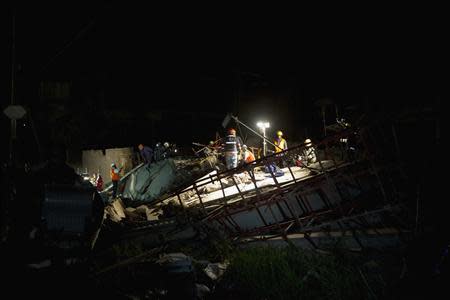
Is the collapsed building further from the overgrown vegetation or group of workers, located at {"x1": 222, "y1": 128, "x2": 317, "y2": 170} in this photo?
group of workers, located at {"x1": 222, "y1": 128, "x2": 317, "y2": 170}

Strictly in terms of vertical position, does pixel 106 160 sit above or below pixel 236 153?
above

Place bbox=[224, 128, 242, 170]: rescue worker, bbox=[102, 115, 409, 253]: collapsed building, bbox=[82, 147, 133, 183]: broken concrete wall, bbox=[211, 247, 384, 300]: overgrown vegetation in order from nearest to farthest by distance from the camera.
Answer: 1. bbox=[211, 247, 384, 300]: overgrown vegetation
2. bbox=[102, 115, 409, 253]: collapsed building
3. bbox=[224, 128, 242, 170]: rescue worker
4. bbox=[82, 147, 133, 183]: broken concrete wall

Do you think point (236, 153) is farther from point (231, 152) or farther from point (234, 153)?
point (231, 152)

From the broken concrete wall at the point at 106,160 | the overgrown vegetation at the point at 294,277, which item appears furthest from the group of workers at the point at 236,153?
the broken concrete wall at the point at 106,160

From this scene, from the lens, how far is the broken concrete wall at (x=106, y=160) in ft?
78.2

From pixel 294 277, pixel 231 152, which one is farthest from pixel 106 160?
pixel 294 277

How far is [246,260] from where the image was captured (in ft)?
20.8

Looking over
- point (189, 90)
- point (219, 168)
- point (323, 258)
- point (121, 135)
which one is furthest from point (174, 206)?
point (189, 90)

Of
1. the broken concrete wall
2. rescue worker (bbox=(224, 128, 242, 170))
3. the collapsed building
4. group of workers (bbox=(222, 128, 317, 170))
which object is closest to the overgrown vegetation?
the collapsed building

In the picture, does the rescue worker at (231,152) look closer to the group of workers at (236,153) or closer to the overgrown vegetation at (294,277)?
the group of workers at (236,153)

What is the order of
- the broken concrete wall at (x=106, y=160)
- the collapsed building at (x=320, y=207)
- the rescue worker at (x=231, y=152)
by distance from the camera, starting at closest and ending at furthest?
the collapsed building at (x=320, y=207) → the rescue worker at (x=231, y=152) → the broken concrete wall at (x=106, y=160)

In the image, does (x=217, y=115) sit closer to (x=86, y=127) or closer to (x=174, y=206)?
(x=86, y=127)

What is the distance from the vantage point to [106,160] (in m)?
24.5

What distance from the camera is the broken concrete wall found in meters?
23.8
